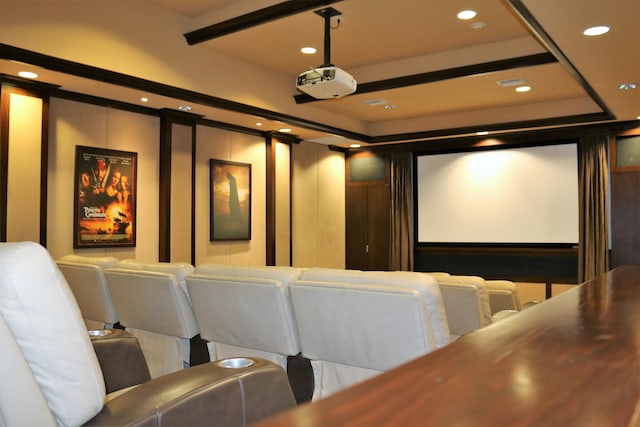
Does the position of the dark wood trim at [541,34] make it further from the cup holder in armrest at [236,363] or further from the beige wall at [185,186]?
the beige wall at [185,186]

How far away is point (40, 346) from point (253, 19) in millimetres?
4304

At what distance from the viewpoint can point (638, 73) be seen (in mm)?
4941

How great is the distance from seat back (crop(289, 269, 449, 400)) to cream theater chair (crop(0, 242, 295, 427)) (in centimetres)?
83

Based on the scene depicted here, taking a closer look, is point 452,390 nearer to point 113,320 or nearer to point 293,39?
point 113,320

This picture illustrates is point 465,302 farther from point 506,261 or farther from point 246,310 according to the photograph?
point 506,261

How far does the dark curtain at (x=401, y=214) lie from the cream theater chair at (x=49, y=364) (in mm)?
7853

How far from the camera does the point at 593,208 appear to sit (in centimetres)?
763

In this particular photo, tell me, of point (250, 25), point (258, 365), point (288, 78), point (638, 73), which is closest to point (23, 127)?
point (250, 25)

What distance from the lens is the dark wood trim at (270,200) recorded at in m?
7.76

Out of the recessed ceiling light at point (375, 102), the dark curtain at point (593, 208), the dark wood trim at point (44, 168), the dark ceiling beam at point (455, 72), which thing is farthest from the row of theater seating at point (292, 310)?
the dark curtain at point (593, 208)

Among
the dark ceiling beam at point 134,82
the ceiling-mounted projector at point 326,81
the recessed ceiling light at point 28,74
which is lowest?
the ceiling-mounted projector at point 326,81

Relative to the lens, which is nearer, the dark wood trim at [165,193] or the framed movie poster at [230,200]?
the dark wood trim at [165,193]

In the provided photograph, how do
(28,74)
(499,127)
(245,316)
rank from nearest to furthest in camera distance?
(245,316) → (28,74) → (499,127)

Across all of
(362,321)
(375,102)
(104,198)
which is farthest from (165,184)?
(362,321)
